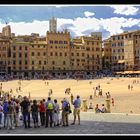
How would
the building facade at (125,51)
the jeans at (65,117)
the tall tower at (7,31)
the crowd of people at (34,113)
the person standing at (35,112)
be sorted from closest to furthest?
the crowd of people at (34,113) → the person standing at (35,112) → the jeans at (65,117) → the building facade at (125,51) → the tall tower at (7,31)

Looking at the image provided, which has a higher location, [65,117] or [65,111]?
[65,111]

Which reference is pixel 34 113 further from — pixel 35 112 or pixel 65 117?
pixel 65 117

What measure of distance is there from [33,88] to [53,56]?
31987 mm

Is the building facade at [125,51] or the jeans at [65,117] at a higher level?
the building facade at [125,51]

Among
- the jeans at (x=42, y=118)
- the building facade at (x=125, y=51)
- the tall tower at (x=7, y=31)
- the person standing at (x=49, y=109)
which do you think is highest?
the tall tower at (x=7, y=31)

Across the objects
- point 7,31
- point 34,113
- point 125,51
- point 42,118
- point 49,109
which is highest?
point 7,31

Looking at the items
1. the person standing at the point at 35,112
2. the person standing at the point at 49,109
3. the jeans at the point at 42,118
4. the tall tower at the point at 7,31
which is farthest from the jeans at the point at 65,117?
the tall tower at the point at 7,31

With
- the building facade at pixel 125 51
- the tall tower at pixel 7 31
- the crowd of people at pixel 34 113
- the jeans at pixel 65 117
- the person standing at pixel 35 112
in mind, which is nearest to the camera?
the crowd of people at pixel 34 113

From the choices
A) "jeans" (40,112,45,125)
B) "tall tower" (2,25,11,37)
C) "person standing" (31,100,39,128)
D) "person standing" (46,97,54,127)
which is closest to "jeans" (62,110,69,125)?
"person standing" (46,97,54,127)

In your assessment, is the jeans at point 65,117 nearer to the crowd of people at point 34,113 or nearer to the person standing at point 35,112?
the crowd of people at point 34,113

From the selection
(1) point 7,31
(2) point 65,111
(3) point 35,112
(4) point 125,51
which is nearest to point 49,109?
(3) point 35,112

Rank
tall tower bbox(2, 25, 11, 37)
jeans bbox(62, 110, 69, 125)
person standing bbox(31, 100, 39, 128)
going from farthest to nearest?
tall tower bbox(2, 25, 11, 37)
jeans bbox(62, 110, 69, 125)
person standing bbox(31, 100, 39, 128)

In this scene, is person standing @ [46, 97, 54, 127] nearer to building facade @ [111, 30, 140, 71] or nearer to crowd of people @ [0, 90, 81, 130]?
crowd of people @ [0, 90, 81, 130]
